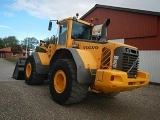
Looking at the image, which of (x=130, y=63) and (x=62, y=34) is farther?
(x=62, y=34)

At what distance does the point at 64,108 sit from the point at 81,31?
3.01 meters

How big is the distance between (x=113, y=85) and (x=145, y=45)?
12.0m

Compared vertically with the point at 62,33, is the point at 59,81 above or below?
below

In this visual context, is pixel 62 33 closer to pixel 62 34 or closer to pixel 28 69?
pixel 62 34

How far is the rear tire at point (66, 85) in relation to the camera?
6129mm

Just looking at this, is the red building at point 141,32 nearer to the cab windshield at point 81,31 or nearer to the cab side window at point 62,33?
the cab windshield at point 81,31

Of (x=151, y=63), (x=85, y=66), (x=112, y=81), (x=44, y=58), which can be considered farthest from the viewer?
(x=151, y=63)

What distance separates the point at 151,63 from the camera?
636 inches

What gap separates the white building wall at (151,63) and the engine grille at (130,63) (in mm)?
9749

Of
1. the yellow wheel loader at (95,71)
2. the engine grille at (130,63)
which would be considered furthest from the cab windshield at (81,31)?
the engine grille at (130,63)

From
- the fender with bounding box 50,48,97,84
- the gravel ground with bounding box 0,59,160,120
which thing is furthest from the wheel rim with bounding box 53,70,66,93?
the fender with bounding box 50,48,97,84

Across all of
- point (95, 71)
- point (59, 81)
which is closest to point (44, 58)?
point (59, 81)

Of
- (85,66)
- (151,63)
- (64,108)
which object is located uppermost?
(85,66)

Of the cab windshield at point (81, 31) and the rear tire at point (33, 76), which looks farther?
the rear tire at point (33, 76)
